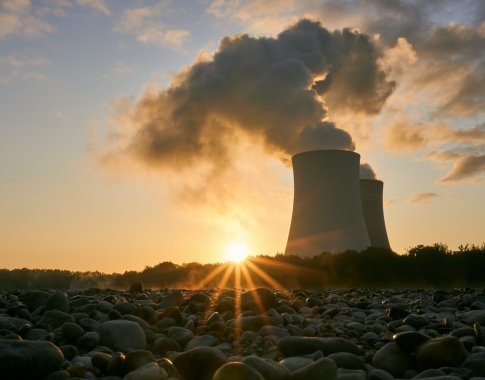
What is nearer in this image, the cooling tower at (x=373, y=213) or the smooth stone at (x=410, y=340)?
the smooth stone at (x=410, y=340)

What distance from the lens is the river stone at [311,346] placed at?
2.23 meters

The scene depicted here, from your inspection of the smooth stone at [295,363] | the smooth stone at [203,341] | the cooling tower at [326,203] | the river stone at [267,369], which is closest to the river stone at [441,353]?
the smooth stone at [295,363]

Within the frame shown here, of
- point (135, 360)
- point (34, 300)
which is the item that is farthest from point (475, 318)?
point (34, 300)

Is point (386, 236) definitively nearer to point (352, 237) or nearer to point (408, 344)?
point (352, 237)

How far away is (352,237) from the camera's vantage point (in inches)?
514

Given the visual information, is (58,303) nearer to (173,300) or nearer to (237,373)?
(173,300)

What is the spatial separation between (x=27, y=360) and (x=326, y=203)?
35.8ft

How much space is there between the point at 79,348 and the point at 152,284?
12.0m

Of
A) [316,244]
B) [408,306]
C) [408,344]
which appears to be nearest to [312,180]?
[316,244]

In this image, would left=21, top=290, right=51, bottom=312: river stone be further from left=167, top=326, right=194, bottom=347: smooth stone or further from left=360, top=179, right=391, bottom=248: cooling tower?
left=360, top=179, right=391, bottom=248: cooling tower

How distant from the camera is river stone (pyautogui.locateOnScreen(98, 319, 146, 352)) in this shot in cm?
238

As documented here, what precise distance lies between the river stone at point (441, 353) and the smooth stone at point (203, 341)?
922mm

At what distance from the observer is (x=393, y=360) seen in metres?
2.13

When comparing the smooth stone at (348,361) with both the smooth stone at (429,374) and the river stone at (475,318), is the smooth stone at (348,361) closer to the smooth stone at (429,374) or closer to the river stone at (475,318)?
the smooth stone at (429,374)
